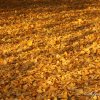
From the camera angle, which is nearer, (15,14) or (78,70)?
(78,70)

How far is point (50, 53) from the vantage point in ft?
24.9

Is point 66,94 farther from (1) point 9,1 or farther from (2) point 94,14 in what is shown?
(1) point 9,1

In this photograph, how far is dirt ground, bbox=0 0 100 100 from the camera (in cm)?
602

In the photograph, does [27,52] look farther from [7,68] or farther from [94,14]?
[94,14]

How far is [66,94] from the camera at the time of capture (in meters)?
5.81

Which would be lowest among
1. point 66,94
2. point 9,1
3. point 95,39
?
point 66,94

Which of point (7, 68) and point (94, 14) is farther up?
point (94, 14)

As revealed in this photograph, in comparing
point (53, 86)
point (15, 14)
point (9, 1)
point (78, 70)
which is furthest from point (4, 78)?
point (9, 1)

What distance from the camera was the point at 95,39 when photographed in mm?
8242

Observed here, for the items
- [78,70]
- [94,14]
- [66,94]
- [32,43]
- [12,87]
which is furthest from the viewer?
[94,14]

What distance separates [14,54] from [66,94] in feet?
7.37

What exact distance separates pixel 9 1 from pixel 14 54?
554 centimetres

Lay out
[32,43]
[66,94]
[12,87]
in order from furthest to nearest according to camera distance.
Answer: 1. [32,43]
2. [12,87]
3. [66,94]

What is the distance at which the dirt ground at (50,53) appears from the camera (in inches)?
237
